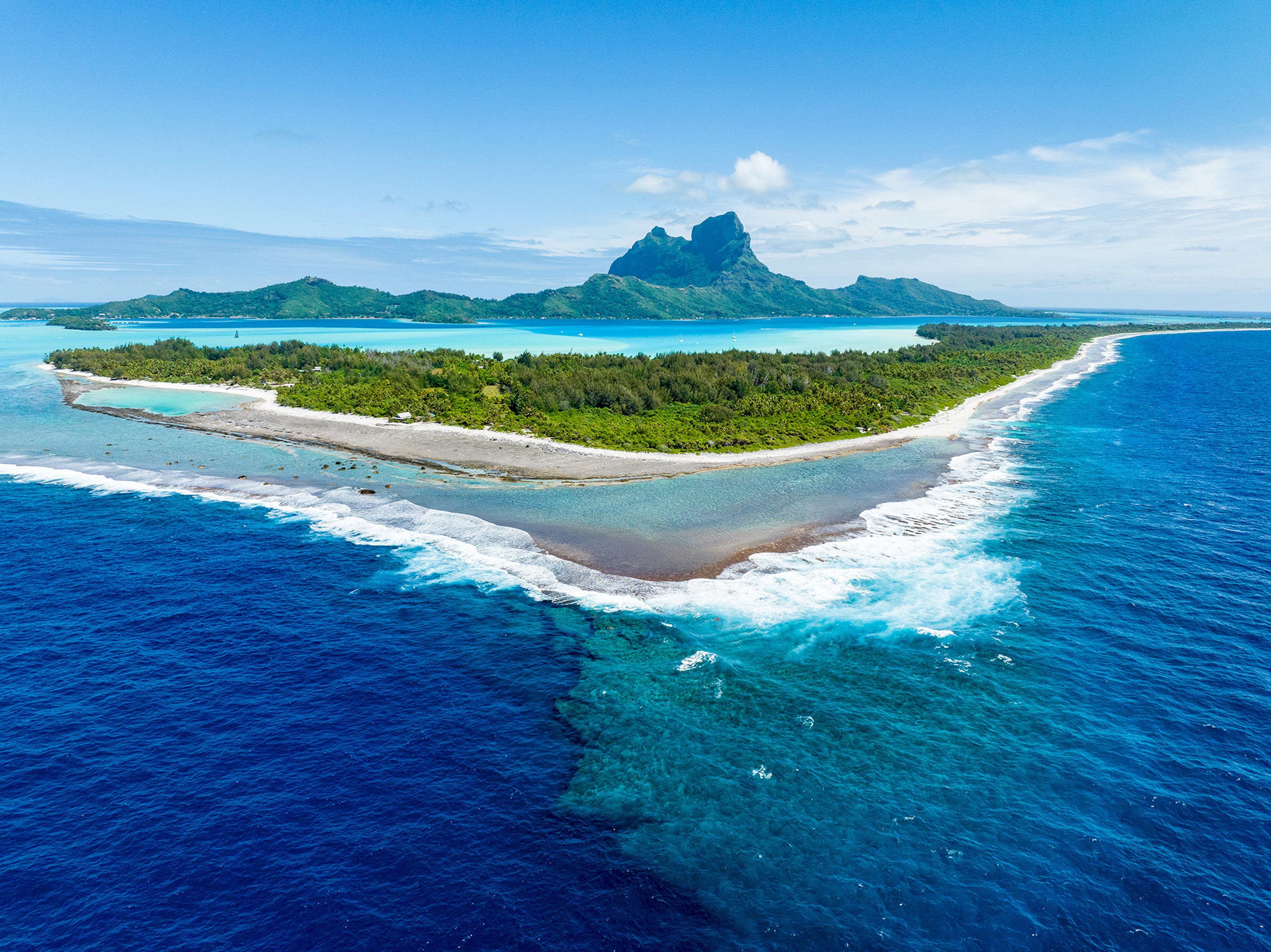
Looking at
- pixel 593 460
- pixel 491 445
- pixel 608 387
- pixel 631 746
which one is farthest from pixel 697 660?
pixel 608 387

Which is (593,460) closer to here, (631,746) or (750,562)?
(750,562)

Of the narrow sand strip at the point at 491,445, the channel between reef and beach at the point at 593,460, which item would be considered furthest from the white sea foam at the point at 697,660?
the narrow sand strip at the point at 491,445

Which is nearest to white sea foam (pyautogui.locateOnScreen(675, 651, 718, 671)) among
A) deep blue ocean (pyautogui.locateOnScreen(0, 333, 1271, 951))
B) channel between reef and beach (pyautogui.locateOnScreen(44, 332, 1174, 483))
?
deep blue ocean (pyautogui.locateOnScreen(0, 333, 1271, 951))

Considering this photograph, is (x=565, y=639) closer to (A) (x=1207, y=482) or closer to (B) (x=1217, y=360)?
(A) (x=1207, y=482)

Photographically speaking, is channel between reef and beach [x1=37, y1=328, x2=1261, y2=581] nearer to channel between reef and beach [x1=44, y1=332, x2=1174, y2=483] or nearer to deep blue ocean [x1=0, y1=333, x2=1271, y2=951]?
channel between reef and beach [x1=44, y1=332, x2=1174, y2=483]

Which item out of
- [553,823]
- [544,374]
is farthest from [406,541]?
[544,374]
